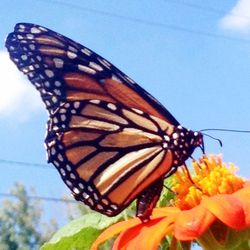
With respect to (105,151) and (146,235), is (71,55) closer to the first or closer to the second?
(105,151)

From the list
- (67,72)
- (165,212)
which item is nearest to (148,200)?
(165,212)

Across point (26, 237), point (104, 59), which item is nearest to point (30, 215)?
point (26, 237)

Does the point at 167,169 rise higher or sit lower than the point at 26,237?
higher

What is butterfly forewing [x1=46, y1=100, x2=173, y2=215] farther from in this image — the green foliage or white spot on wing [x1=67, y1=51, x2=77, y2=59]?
the green foliage

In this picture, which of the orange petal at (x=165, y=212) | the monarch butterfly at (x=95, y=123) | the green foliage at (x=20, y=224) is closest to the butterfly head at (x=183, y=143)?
the monarch butterfly at (x=95, y=123)

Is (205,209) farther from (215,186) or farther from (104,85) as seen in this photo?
(104,85)

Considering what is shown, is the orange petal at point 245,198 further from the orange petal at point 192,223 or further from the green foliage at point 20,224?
the green foliage at point 20,224

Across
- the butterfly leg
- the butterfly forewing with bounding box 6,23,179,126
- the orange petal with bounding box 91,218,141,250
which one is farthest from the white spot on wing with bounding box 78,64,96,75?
the orange petal with bounding box 91,218,141,250
